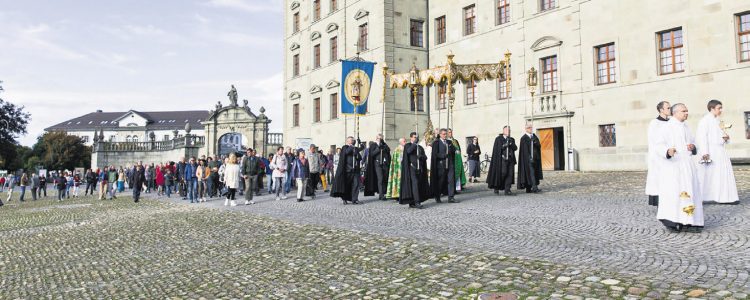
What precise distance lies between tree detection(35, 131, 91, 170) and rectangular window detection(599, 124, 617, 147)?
8022 centimetres

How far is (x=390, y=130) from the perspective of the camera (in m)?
29.7

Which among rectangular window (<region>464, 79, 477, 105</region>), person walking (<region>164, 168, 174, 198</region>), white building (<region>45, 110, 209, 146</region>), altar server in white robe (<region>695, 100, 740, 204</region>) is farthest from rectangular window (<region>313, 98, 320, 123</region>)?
white building (<region>45, 110, 209, 146</region>)

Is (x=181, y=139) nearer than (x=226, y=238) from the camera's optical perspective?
No

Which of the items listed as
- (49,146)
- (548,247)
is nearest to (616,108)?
(548,247)

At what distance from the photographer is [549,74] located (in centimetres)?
2506

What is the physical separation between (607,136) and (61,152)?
82217mm

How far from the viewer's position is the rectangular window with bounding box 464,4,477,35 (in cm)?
2867

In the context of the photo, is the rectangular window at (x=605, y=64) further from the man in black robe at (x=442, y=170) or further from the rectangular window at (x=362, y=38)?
the rectangular window at (x=362, y=38)

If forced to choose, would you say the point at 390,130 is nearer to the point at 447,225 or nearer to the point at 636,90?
the point at 636,90

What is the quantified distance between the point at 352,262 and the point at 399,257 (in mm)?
584

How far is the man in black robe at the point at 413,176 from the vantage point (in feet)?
40.1

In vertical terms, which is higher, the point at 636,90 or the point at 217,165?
the point at 636,90

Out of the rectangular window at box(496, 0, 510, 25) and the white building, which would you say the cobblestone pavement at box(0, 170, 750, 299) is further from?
the white building

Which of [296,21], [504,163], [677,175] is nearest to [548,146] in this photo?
[504,163]
